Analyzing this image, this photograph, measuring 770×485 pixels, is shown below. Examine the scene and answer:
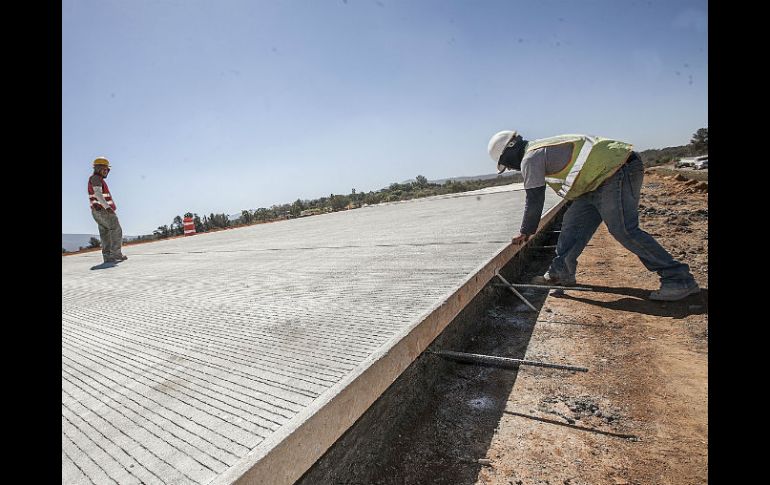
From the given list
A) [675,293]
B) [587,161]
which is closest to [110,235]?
[587,161]

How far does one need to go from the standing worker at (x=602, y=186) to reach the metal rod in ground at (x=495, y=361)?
1.50 metres

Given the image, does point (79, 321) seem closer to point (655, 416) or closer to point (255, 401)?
point (255, 401)

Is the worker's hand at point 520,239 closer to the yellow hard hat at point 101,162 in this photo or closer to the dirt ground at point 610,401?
the dirt ground at point 610,401

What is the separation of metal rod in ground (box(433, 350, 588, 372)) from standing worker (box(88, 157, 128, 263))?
6.95 meters

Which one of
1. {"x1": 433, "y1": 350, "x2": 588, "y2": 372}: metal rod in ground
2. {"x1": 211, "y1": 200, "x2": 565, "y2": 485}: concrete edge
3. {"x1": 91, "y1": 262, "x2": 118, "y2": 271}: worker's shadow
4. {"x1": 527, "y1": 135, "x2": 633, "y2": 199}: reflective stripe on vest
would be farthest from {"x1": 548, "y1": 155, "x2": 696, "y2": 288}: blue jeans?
{"x1": 91, "y1": 262, "x2": 118, "y2": 271}: worker's shadow

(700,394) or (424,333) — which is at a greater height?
(424,333)

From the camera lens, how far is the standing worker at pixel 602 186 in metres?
3.47

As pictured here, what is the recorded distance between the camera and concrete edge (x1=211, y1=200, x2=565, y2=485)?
1.02 meters

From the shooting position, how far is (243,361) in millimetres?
1701

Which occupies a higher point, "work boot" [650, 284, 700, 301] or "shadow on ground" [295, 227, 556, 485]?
"work boot" [650, 284, 700, 301]

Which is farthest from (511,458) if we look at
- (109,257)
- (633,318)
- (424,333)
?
(109,257)

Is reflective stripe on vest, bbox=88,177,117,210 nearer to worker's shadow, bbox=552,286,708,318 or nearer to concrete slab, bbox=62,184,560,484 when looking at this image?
concrete slab, bbox=62,184,560,484

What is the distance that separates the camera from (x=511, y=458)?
5.68 ft
